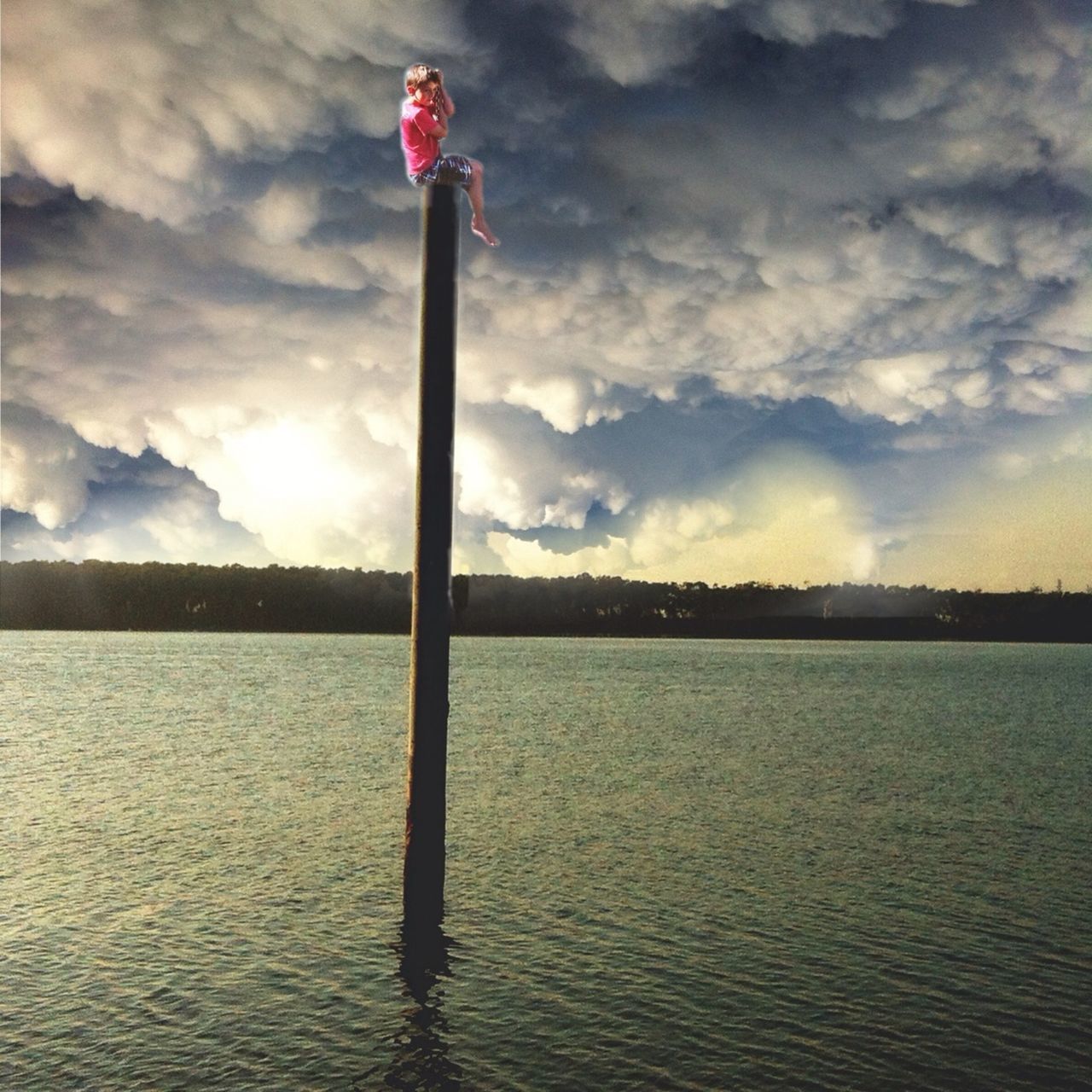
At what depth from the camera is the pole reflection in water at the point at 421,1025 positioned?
39.8 ft

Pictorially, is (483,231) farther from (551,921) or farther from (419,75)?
(551,921)

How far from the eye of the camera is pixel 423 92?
43.8ft

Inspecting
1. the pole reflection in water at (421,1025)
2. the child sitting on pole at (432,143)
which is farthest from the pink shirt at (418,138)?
the pole reflection in water at (421,1025)

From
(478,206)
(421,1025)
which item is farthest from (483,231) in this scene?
(421,1025)

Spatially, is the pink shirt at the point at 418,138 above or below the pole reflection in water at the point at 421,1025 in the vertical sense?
above

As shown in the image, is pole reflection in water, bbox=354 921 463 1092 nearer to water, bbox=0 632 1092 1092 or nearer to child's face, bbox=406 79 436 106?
water, bbox=0 632 1092 1092

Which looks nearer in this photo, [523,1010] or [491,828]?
[523,1010]

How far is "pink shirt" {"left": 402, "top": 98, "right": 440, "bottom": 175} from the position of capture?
13.6 metres

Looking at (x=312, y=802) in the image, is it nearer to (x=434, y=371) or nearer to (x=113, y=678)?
(x=434, y=371)

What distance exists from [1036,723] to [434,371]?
6147 cm

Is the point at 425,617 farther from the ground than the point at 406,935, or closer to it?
farther from the ground

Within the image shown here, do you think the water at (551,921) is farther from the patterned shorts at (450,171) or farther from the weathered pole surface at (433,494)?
the patterned shorts at (450,171)

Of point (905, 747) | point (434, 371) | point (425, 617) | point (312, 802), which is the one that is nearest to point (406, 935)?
point (425, 617)

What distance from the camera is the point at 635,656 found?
183875 mm
